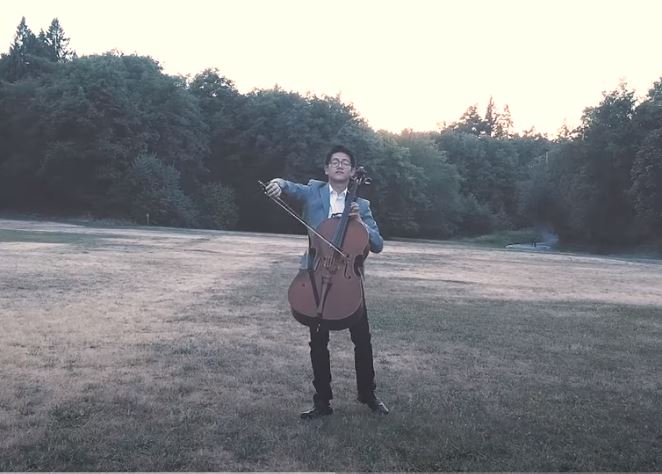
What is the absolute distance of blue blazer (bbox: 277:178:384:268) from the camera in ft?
15.1

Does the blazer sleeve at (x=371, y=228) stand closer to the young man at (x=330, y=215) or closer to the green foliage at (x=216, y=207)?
the young man at (x=330, y=215)

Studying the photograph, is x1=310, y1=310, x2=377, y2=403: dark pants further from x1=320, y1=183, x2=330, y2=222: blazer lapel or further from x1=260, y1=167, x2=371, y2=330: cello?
x1=320, y1=183, x2=330, y2=222: blazer lapel

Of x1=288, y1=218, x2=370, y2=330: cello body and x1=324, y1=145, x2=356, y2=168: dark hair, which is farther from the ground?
x1=324, y1=145, x2=356, y2=168: dark hair

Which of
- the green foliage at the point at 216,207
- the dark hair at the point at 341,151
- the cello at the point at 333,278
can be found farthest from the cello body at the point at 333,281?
the green foliage at the point at 216,207

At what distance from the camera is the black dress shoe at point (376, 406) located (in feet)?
14.8

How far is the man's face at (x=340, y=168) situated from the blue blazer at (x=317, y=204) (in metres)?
0.12

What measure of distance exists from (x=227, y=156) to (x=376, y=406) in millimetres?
53655

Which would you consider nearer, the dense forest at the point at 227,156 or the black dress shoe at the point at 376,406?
the black dress shoe at the point at 376,406

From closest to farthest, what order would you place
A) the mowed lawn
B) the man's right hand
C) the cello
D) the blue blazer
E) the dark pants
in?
the mowed lawn
the cello
the man's right hand
the dark pants
the blue blazer

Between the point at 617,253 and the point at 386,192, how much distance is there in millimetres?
19470

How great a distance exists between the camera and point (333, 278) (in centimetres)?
428

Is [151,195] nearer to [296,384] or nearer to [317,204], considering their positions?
[296,384]

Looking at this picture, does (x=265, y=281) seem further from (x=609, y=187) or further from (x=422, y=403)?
(x=609, y=187)

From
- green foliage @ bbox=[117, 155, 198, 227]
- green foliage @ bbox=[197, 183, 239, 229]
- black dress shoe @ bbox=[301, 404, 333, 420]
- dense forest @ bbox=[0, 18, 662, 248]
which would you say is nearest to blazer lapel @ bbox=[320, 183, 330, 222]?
black dress shoe @ bbox=[301, 404, 333, 420]
